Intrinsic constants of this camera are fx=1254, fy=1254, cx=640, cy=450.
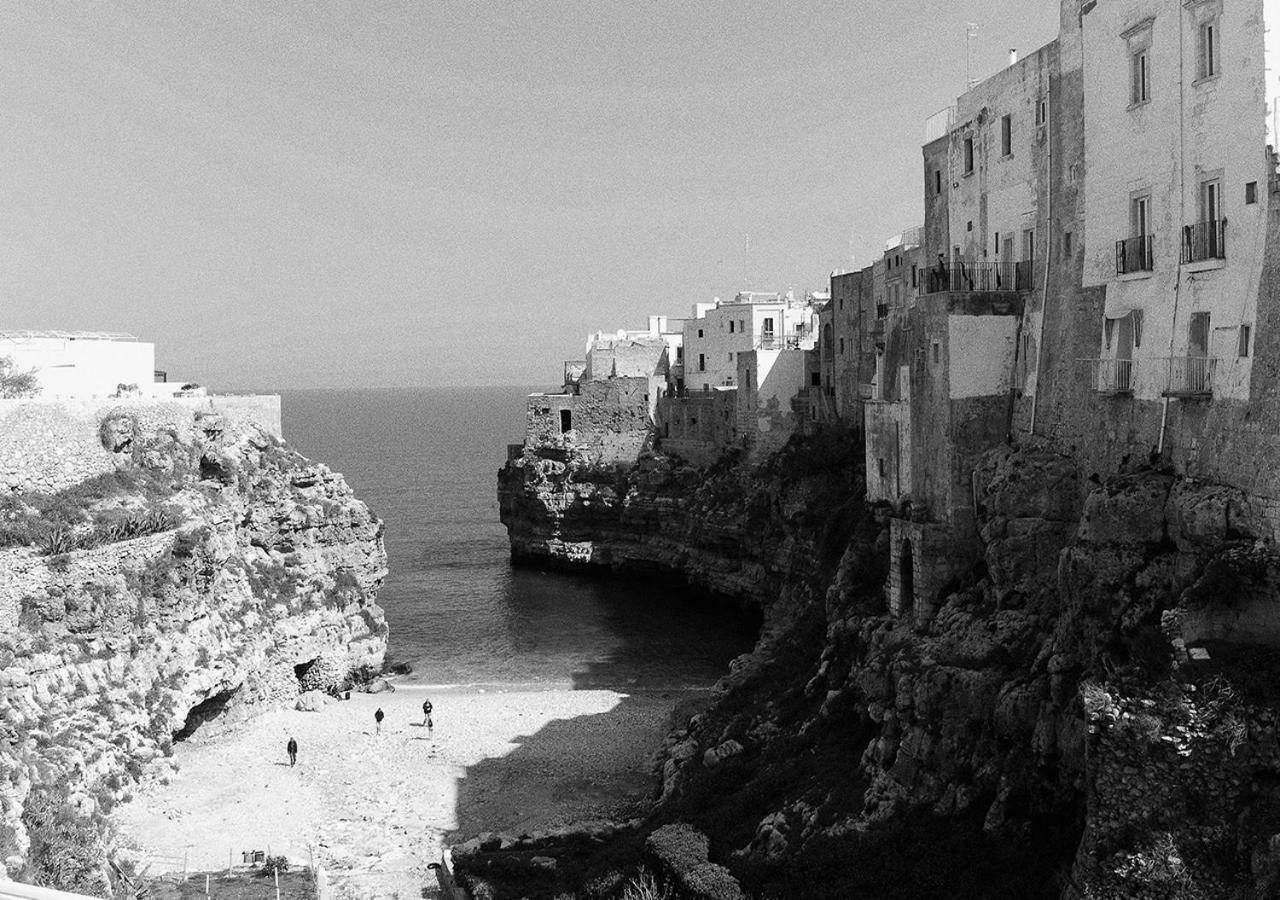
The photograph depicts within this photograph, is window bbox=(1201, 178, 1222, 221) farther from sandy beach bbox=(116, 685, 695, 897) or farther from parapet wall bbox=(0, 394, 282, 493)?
parapet wall bbox=(0, 394, 282, 493)

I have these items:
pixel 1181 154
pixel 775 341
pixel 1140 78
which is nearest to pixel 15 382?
pixel 1140 78

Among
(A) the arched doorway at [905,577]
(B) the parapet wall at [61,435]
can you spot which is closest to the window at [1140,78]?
(A) the arched doorway at [905,577]

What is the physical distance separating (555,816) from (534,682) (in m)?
15.1

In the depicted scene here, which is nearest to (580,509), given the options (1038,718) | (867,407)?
(867,407)

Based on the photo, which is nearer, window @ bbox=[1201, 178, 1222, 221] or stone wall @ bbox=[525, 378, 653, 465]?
window @ bbox=[1201, 178, 1222, 221]

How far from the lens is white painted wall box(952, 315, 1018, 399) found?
27.1 meters

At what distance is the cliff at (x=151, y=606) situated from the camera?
28594mm

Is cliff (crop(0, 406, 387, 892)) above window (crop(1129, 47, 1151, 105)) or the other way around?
the other way around

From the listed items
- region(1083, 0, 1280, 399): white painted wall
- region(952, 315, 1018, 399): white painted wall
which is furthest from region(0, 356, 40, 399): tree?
region(1083, 0, 1280, 399): white painted wall

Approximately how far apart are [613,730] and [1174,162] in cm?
2456

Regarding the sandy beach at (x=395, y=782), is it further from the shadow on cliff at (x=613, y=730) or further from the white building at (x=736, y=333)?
the white building at (x=736, y=333)

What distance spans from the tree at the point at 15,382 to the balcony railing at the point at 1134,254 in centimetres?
3152

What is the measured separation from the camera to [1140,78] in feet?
73.1

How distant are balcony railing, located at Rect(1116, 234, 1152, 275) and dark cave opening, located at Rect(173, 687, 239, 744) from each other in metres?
28.2
